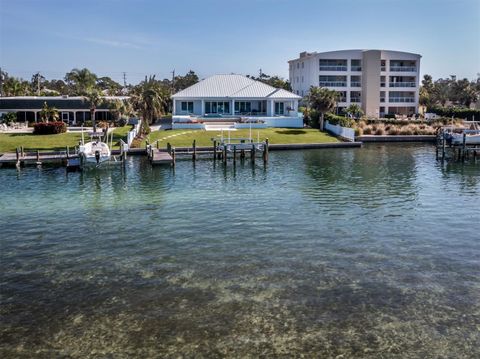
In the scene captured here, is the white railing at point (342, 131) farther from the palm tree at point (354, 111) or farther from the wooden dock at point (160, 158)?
the wooden dock at point (160, 158)

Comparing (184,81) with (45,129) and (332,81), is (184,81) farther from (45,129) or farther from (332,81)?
(45,129)

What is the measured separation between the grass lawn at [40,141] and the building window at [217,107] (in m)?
20.6

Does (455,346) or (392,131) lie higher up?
(392,131)

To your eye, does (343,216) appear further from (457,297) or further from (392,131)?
(392,131)

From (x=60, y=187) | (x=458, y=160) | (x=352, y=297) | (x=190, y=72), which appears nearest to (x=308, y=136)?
(x=458, y=160)

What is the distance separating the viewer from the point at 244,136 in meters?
65.1

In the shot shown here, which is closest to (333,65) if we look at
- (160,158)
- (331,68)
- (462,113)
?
(331,68)

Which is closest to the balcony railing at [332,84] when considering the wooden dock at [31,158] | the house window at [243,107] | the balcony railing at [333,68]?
the balcony railing at [333,68]

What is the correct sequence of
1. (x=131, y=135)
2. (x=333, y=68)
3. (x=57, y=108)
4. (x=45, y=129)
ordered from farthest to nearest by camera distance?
(x=333, y=68) < (x=57, y=108) < (x=45, y=129) < (x=131, y=135)

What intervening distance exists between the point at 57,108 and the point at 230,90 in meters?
27.0

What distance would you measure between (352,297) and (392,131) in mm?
59198

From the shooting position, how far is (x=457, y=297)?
55.1 feet

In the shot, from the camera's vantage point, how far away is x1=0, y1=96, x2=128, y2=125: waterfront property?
79.9 meters

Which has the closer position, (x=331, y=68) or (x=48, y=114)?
(x=48, y=114)
